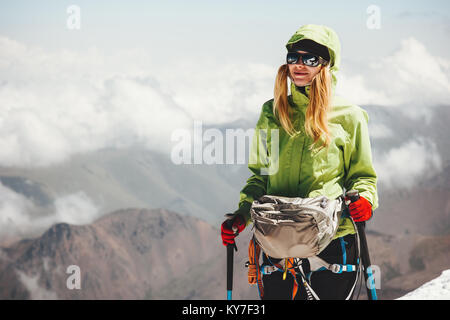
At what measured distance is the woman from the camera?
2.83 meters

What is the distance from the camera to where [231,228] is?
2973 millimetres

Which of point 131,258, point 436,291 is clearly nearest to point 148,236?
point 131,258

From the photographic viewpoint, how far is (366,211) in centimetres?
278

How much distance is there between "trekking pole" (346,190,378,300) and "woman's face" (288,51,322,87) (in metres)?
0.71

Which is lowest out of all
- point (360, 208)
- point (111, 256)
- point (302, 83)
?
point (360, 208)

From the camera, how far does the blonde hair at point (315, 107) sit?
9.18 feet

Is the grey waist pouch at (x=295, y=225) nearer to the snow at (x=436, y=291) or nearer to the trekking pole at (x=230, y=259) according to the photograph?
the trekking pole at (x=230, y=259)

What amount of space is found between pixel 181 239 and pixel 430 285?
14378cm

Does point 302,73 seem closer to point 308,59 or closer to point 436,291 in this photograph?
point 308,59

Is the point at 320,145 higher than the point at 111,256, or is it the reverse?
the point at 111,256

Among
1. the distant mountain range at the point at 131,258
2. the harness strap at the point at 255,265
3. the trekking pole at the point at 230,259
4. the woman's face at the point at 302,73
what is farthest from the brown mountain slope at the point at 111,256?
the woman's face at the point at 302,73

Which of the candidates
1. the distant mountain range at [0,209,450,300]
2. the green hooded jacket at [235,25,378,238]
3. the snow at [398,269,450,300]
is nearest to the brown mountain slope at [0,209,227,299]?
the distant mountain range at [0,209,450,300]

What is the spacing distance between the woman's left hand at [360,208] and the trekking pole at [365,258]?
0.10 ft

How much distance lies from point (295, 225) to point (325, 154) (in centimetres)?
49
